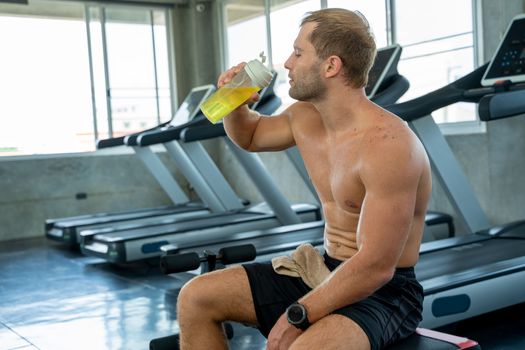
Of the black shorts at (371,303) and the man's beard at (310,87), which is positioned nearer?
the black shorts at (371,303)

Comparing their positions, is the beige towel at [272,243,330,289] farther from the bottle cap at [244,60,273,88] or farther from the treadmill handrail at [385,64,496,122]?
the treadmill handrail at [385,64,496,122]

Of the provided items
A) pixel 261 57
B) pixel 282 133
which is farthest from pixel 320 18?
pixel 282 133

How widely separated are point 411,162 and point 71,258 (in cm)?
413

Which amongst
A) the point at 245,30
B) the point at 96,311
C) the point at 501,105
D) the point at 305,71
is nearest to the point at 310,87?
the point at 305,71

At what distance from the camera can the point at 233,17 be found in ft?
24.0

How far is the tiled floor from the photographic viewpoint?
9.02ft

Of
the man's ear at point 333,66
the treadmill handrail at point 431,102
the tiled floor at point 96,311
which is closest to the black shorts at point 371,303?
the man's ear at point 333,66

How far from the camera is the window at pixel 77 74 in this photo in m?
6.63

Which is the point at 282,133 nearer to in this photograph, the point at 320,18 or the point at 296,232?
the point at 320,18

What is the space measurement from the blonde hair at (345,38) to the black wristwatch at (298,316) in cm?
62

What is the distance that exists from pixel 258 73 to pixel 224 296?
621 mm

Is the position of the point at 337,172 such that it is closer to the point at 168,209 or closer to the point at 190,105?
the point at 190,105

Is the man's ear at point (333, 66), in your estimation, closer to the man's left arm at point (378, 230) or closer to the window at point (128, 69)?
the man's left arm at point (378, 230)

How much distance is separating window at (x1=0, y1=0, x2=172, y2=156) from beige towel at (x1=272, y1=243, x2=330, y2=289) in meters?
5.54
